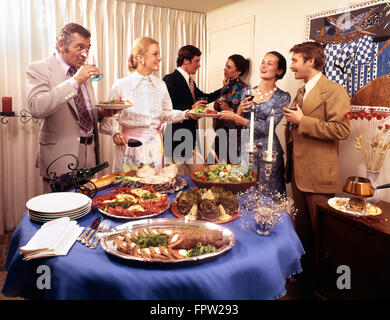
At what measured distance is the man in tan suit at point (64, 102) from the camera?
2.40 m

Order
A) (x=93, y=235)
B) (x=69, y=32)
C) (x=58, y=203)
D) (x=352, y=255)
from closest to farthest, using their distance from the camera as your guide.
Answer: (x=93, y=235) < (x=58, y=203) < (x=352, y=255) < (x=69, y=32)

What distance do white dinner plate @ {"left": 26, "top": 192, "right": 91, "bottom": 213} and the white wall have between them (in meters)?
2.45

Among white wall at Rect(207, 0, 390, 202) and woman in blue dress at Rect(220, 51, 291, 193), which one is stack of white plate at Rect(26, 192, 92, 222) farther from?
white wall at Rect(207, 0, 390, 202)

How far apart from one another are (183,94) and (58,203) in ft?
8.42

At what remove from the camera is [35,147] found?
3814 mm

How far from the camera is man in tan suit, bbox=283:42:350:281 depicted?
247 centimetres

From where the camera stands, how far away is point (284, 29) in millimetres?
3619

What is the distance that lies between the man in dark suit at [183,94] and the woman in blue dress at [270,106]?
98 cm

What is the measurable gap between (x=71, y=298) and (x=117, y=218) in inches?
18.4

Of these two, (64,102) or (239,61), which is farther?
(239,61)

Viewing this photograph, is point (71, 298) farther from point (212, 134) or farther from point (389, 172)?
point (212, 134)

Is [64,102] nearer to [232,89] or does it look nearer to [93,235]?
[93,235]

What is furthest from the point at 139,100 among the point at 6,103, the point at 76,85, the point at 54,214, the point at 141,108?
the point at 54,214

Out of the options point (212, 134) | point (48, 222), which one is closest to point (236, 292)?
point (48, 222)
